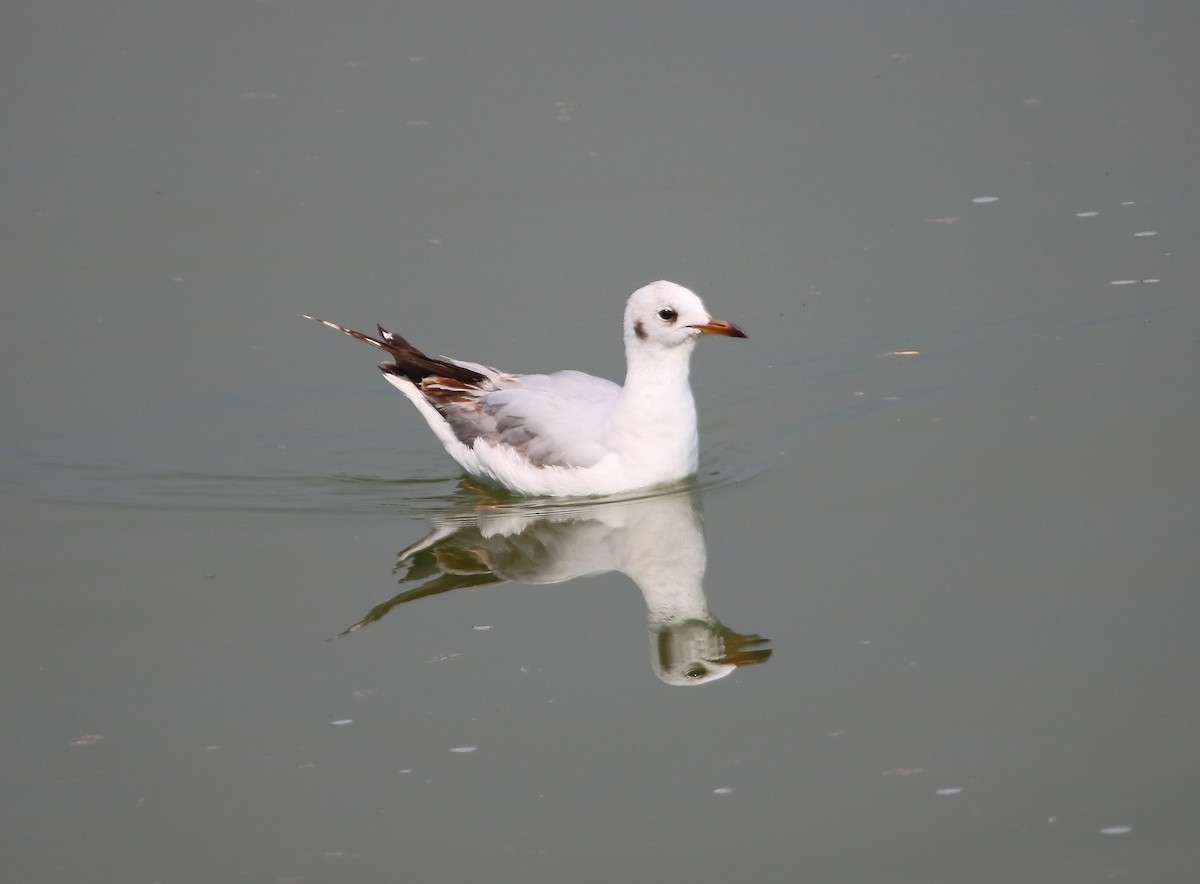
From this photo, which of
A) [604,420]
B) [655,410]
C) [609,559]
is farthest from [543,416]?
[609,559]

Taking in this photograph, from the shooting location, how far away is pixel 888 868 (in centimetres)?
595

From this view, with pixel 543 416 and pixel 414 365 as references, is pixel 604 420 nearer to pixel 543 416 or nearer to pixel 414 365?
pixel 543 416

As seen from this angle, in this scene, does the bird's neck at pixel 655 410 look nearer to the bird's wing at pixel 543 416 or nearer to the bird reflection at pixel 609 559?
the bird's wing at pixel 543 416

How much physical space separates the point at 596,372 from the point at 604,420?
1.69 metres

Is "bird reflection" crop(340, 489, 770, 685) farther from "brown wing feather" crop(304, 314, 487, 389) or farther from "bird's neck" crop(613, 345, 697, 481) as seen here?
"brown wing feather" crop(304, 314, 487, 389)

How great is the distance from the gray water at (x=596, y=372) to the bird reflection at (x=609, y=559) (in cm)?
3

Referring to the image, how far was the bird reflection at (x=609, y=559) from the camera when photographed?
300 inches

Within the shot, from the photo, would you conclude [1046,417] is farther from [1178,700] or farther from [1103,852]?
[1103,852]

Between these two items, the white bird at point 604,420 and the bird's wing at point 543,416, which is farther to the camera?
the bird's wing at point 543,416

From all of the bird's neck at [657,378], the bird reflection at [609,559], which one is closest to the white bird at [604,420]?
the bird's neck at [657,378]

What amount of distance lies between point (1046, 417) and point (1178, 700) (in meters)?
3.21

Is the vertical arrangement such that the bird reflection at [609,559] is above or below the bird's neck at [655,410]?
below

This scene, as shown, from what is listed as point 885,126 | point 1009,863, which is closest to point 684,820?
point 1009,863

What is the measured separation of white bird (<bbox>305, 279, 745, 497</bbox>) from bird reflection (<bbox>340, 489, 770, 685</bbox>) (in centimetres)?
17
